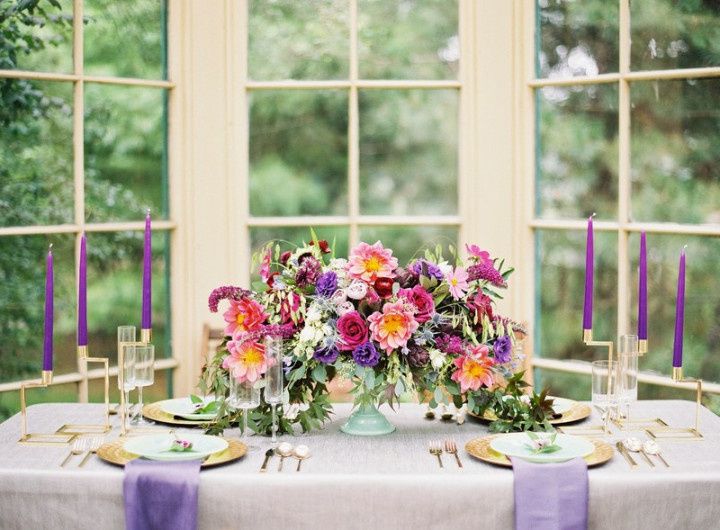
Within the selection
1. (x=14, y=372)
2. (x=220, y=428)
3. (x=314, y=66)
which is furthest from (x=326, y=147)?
(x=220, y=428)

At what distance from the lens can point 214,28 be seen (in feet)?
11.0

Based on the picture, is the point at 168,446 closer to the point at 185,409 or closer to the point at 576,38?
Result: the point at 185,409

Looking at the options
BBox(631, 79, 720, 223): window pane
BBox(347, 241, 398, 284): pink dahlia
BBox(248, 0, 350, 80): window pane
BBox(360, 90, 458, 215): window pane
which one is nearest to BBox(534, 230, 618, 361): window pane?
BBox(631, 79, 720, 223): window pane

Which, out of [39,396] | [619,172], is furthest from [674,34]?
[39,396]

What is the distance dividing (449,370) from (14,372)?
150 cm

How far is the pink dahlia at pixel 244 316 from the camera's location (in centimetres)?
218

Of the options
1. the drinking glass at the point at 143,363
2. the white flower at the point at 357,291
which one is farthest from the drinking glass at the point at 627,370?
the drinking glass at the point at 143,363

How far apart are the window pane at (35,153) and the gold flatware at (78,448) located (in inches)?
42.7

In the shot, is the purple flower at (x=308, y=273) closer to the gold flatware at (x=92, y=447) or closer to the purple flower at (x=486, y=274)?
the purple flower at (x=486, y=274)

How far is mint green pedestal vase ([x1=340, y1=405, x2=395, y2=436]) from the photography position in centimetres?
228

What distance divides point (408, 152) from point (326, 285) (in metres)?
1.35

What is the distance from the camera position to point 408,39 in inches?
134

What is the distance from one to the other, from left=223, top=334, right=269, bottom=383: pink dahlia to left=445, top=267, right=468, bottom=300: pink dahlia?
0.42m

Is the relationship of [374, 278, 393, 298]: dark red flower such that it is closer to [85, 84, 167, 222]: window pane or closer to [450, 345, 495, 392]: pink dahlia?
[450, 345, 495, 392]: pink dahlia
